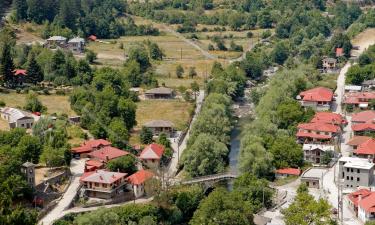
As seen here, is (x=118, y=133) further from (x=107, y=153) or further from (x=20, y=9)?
(x=20, y=9)

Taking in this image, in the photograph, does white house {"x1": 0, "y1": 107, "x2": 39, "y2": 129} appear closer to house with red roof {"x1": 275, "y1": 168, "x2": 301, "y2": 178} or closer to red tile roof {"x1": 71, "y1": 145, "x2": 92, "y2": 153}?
red tile roof {"x1": 71, "y1": 145, "x2": 92, "y2": 153}

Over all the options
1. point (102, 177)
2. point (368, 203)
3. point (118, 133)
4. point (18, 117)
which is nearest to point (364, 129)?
point (368, 203)

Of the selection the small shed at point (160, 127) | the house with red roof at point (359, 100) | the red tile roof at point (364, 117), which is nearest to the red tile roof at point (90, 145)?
the small shed at point (160, 127)

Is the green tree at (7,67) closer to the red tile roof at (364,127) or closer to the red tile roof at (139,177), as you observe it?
the red tile roof at (139,177)

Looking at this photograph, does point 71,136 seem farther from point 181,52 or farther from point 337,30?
point 337,30

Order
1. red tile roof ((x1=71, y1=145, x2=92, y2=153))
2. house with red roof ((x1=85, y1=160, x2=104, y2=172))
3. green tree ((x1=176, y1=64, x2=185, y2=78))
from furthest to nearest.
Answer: green tree ((x1=176, y1=64, x2=185, y2=78)), red tile roof ((x1=71, y1=145, x2=92, y2=153)), house with red roof ((x1=85, y1=160, x2=104, y2=172))

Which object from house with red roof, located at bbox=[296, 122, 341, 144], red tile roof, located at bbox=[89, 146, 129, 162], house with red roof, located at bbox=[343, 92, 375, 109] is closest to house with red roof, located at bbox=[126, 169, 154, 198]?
red tile roof, located at bbox=[89, 146, 129, 162]

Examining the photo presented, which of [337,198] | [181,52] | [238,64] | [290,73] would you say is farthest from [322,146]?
[181,52]
